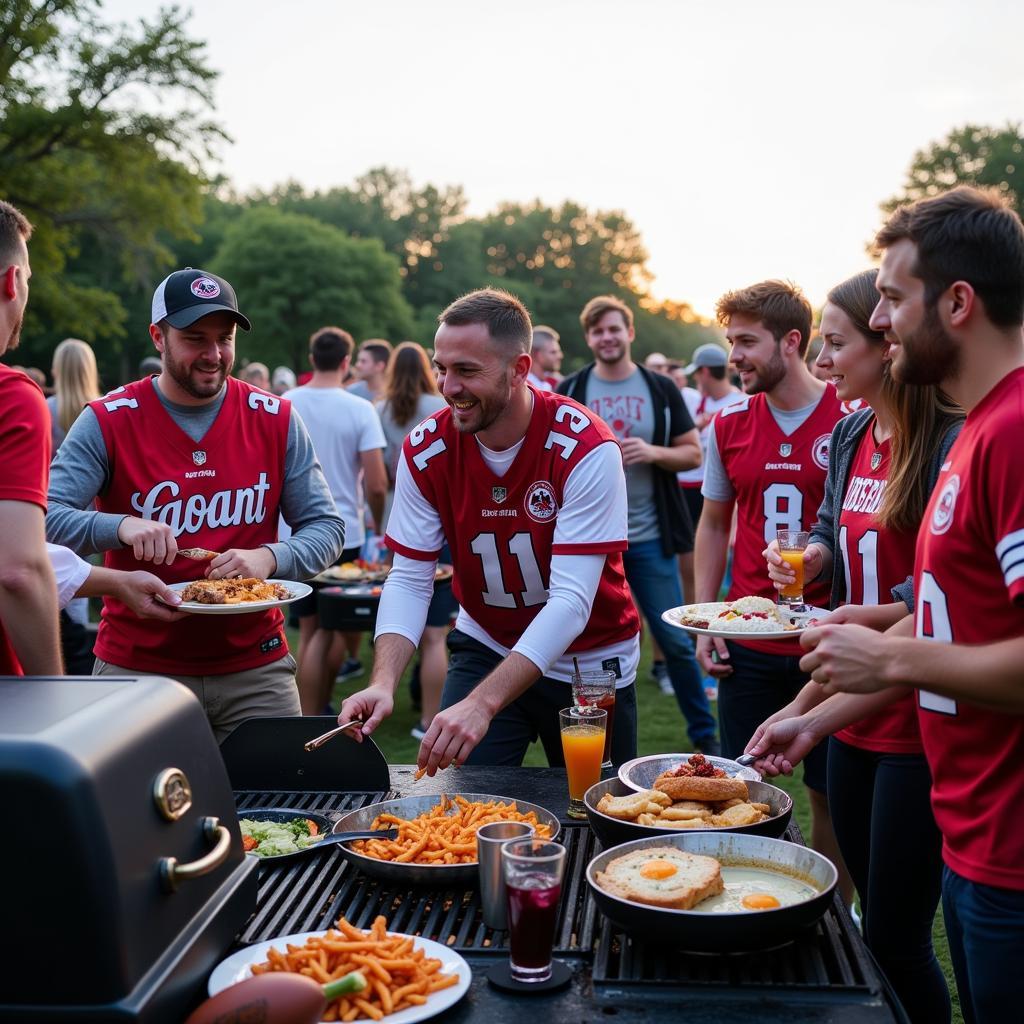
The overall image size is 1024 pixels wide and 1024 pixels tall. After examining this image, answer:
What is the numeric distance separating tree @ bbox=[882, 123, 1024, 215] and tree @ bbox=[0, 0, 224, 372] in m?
30.9

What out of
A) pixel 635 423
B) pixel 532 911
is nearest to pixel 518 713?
pixel 532 911

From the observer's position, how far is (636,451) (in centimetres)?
661

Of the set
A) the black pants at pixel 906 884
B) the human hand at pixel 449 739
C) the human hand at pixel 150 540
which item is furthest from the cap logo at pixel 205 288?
the black pants at pixel 906 884

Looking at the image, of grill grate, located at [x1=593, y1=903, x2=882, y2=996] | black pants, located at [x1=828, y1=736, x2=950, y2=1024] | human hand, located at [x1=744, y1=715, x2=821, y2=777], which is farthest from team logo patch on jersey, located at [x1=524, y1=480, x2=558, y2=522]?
grill grate, located at [x1=593, y1=903, x2=882, y2=996]

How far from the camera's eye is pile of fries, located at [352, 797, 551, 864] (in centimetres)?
244

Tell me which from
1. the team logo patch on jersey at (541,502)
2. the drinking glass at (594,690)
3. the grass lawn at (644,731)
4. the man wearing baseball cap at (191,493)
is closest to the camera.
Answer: the drinking glass at (594,690)

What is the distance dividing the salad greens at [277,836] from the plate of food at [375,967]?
0.48m

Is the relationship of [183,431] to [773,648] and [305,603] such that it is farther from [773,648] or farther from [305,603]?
[305,603]

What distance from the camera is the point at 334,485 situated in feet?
24.1

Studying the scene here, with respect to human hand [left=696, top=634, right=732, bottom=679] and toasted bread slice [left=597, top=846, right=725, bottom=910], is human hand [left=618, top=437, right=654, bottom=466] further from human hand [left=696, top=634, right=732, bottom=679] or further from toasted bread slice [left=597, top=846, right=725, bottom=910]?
toasted bread slice [left=597, top=846, right=725, bottom=910]

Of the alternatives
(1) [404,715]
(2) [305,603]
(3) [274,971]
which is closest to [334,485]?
(2) [305,603]

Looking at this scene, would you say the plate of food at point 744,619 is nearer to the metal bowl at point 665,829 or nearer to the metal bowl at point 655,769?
the metal bowl at point 655,769

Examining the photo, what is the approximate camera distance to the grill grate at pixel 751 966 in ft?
6.37

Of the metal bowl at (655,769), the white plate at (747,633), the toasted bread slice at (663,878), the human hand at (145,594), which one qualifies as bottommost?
the metal bowl at (655,769)
